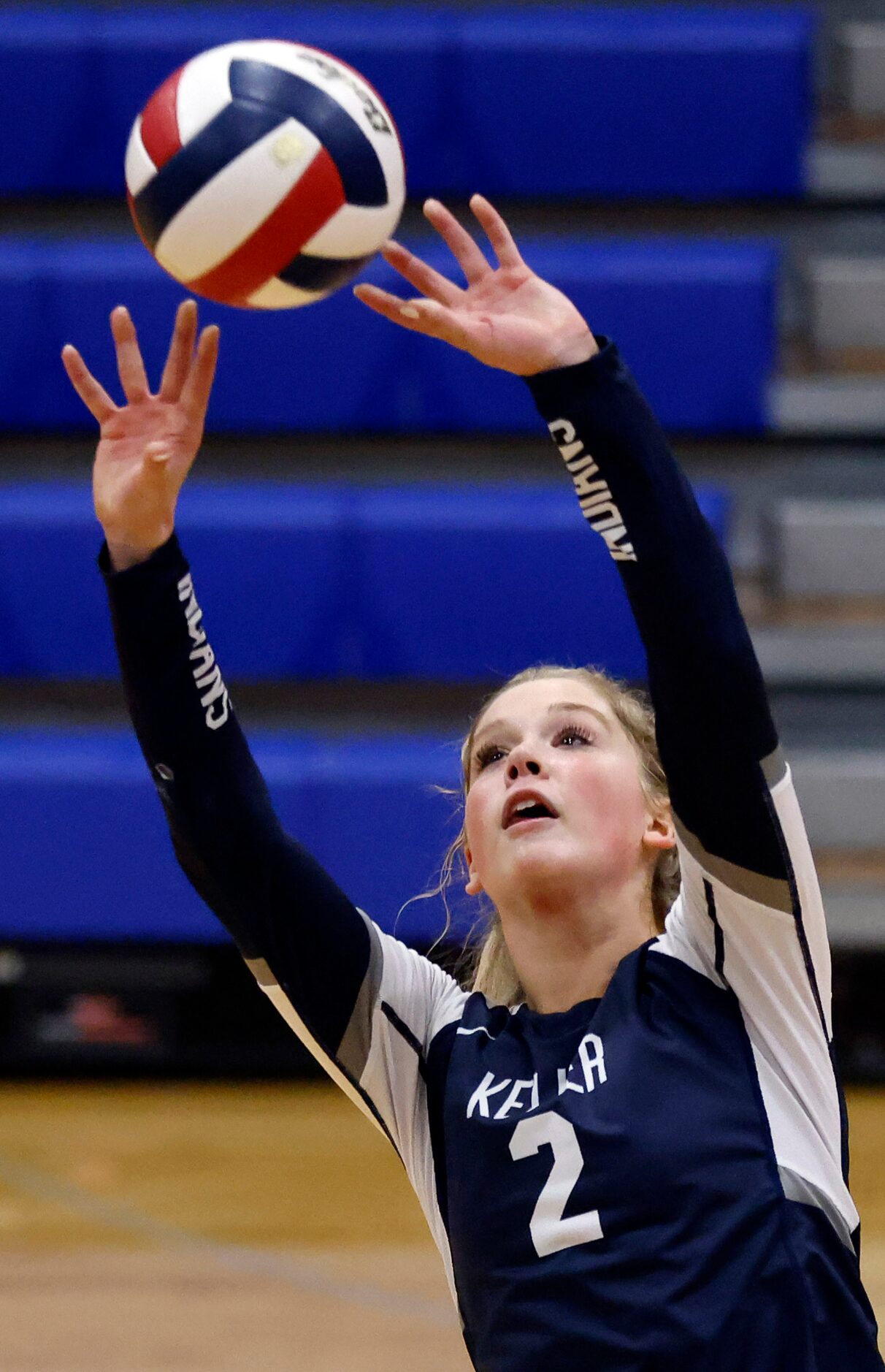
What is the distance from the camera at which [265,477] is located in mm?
4805

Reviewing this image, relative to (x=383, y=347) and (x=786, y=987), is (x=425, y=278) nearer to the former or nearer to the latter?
(x=786, y=987)

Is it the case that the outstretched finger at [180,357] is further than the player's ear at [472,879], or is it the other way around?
the player's ear at [472,879]

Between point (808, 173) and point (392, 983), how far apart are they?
12.6 feet

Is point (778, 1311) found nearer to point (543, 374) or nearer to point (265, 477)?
point (543, 374)

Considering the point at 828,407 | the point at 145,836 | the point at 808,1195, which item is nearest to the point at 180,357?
the point at 808,1195

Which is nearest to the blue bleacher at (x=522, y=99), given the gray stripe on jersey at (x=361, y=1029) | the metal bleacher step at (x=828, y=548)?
the metal bleacher step at (x=828, y=548)

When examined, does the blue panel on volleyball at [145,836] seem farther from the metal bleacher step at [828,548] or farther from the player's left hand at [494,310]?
the player's left hand at [494,310]

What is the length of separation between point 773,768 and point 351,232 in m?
0.81

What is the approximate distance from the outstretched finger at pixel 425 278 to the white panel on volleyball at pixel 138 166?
0.49 metres

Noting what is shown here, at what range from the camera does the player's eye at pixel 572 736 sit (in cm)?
175

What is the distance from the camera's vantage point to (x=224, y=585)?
4.52 m

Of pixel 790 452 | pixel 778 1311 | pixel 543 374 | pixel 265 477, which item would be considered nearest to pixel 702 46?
pixel 790 452

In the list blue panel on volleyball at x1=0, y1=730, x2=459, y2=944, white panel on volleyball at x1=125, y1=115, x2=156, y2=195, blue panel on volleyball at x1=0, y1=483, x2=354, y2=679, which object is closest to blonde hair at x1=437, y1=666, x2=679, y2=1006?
white panel on volleyball at x1=125, y1=115, x2=156, y2=195

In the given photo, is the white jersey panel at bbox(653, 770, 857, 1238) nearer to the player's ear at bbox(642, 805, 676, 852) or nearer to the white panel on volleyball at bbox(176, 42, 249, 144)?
the player's ear at bbox(642, 805, 676, 852)
